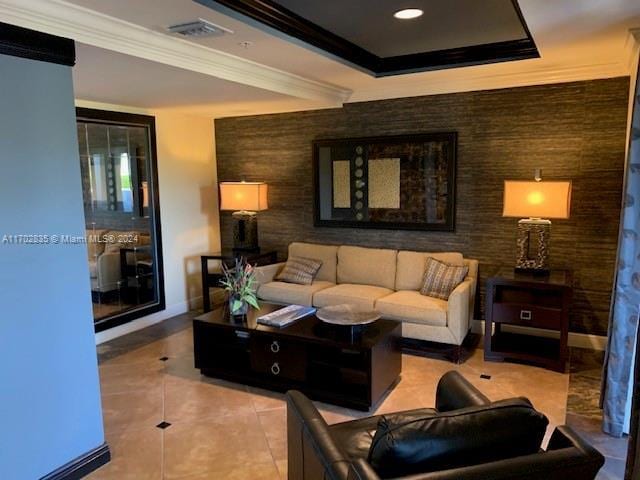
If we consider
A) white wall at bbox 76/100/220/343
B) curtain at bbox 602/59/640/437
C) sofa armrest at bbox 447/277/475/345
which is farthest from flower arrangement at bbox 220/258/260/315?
curtain at bbox 602/59/640/437

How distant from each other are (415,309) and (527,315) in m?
0.89

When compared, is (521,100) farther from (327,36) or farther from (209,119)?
(209,119)

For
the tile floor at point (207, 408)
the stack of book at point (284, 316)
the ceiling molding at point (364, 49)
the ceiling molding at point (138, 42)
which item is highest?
the ceiling molding at point (364, 49)

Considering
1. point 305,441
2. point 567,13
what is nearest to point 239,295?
point 305,441

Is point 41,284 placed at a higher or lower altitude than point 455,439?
higher

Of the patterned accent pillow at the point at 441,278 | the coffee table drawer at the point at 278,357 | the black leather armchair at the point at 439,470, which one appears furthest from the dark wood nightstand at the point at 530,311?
the black leather armchair at the point at 439,470

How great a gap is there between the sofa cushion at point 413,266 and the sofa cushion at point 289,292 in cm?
73

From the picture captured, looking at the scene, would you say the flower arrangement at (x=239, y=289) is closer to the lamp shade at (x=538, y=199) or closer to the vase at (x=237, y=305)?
the vase at (x=237, y=305)

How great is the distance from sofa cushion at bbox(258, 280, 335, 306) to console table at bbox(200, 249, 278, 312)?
18.7 inches

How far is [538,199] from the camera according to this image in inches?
154

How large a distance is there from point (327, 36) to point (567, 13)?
1.50m

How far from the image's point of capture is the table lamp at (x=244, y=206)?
5.50 metres

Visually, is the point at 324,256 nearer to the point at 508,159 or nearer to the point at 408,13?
the point at 508,159

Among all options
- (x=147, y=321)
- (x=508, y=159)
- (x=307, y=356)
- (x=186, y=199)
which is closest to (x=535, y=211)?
(x=508, y=159)
